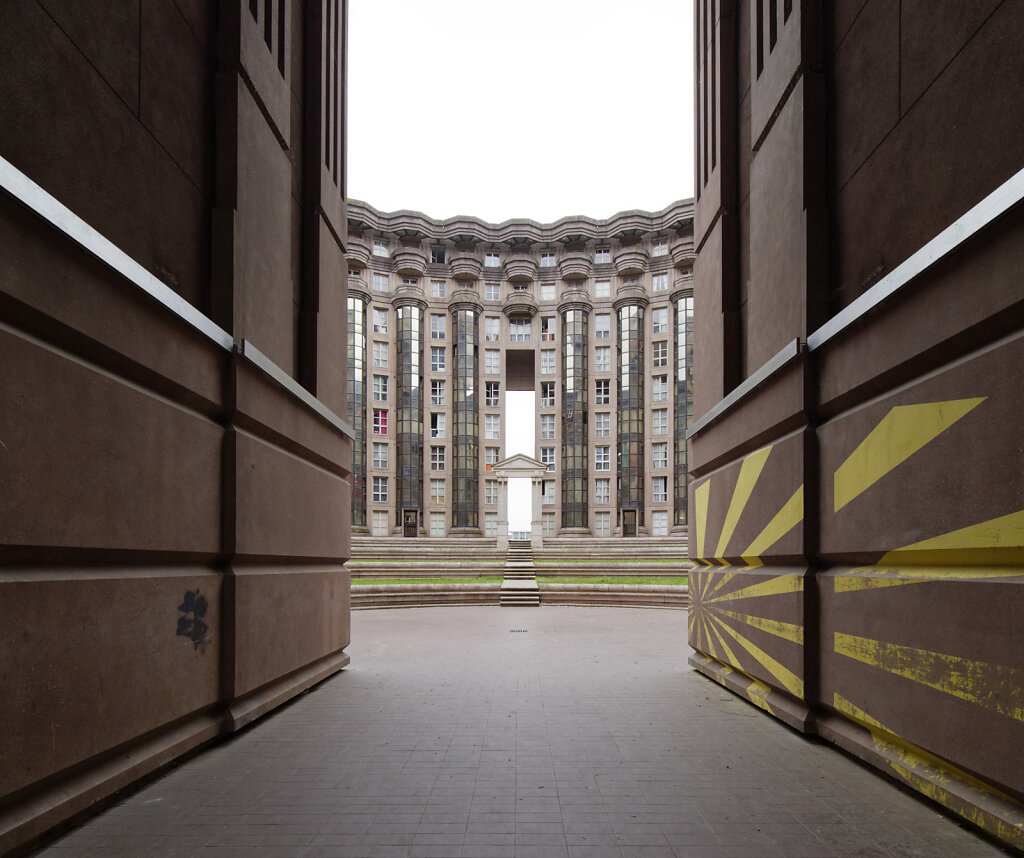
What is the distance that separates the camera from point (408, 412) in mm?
45938

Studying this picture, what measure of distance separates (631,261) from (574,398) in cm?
1080

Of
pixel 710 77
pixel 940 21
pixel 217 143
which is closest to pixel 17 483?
pixel 217 143

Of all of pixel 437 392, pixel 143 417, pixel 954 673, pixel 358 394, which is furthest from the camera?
pixel 437 392

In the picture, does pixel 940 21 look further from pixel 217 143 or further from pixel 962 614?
pixel 217 143

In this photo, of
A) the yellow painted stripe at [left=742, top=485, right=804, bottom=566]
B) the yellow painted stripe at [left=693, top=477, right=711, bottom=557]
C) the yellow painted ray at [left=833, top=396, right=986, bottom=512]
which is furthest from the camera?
the yellow painted stripe at [left=693, top=477, right=711, bottom=557]

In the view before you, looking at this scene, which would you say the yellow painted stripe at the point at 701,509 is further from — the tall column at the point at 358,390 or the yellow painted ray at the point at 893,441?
the tall column at the point at 358,390

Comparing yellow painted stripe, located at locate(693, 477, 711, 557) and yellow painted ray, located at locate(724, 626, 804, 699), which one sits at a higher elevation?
yellow painted stripe, located at locate(693, 477, 711, 557)

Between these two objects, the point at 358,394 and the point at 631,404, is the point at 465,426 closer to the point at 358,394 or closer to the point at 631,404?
the point at 358,394

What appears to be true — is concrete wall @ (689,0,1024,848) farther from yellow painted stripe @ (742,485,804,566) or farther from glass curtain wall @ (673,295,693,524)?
glass curtain wall @ (673,295,693,524)

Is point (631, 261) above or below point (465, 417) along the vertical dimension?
above

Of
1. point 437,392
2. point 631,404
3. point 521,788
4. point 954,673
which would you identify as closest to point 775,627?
point 954,673

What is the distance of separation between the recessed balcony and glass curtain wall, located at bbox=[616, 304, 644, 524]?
261 centimetres

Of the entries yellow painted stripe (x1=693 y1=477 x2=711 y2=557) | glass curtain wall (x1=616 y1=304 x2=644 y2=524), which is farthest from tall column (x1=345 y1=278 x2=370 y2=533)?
yellow painted stripe (x1=693 y1=477 x2=711 y2=557)

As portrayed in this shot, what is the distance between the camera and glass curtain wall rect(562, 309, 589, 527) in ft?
152
